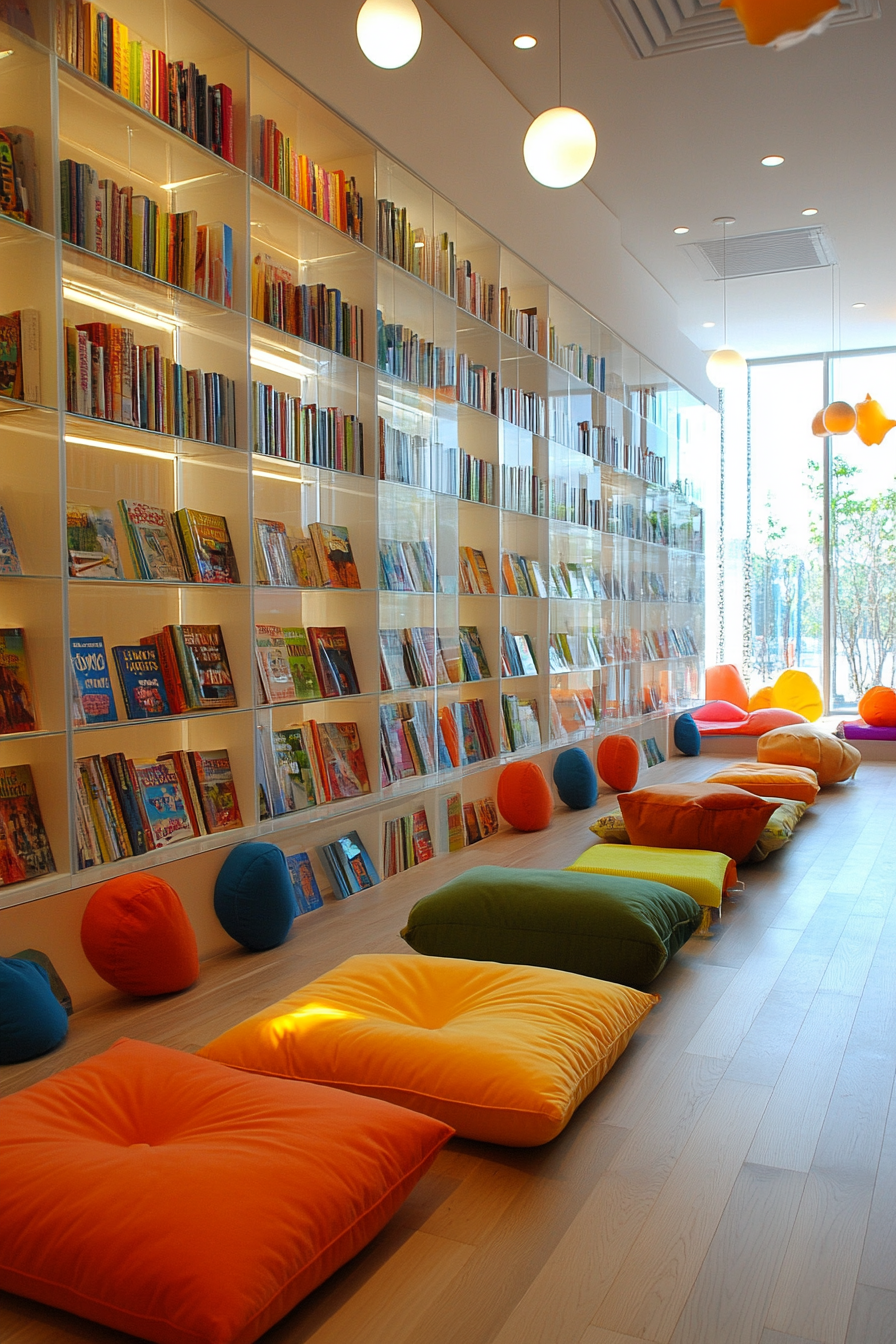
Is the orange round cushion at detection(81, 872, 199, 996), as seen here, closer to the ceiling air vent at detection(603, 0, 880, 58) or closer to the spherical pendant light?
the spherical pendant light

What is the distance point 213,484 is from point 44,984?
1.85m

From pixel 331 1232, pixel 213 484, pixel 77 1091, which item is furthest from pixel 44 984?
pixel 213 484

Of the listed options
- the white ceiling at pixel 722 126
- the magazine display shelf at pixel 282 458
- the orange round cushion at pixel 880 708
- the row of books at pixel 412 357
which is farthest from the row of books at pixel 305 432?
the orange round cushion at pixel 880 708

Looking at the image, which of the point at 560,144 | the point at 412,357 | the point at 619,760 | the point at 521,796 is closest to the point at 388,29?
the point at 560,144

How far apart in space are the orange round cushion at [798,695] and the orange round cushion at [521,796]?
5472 mm

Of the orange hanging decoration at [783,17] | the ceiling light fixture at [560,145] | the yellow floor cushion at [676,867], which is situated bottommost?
the yellow floor cushion at [676,867]

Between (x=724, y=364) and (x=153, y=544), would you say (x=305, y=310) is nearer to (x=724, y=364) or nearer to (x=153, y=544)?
(x=153, y=544)

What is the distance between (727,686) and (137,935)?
27.6 feet

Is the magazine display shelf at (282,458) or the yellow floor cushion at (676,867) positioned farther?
the yellow floor cushion at (676,867)

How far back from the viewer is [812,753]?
6977mm

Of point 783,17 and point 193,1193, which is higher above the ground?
point 783,17

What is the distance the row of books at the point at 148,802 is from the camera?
10.4 feet

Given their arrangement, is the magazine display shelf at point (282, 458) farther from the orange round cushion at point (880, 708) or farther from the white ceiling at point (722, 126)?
the orange round cushion at point (880, 708)

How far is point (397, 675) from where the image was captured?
474 centimetres
